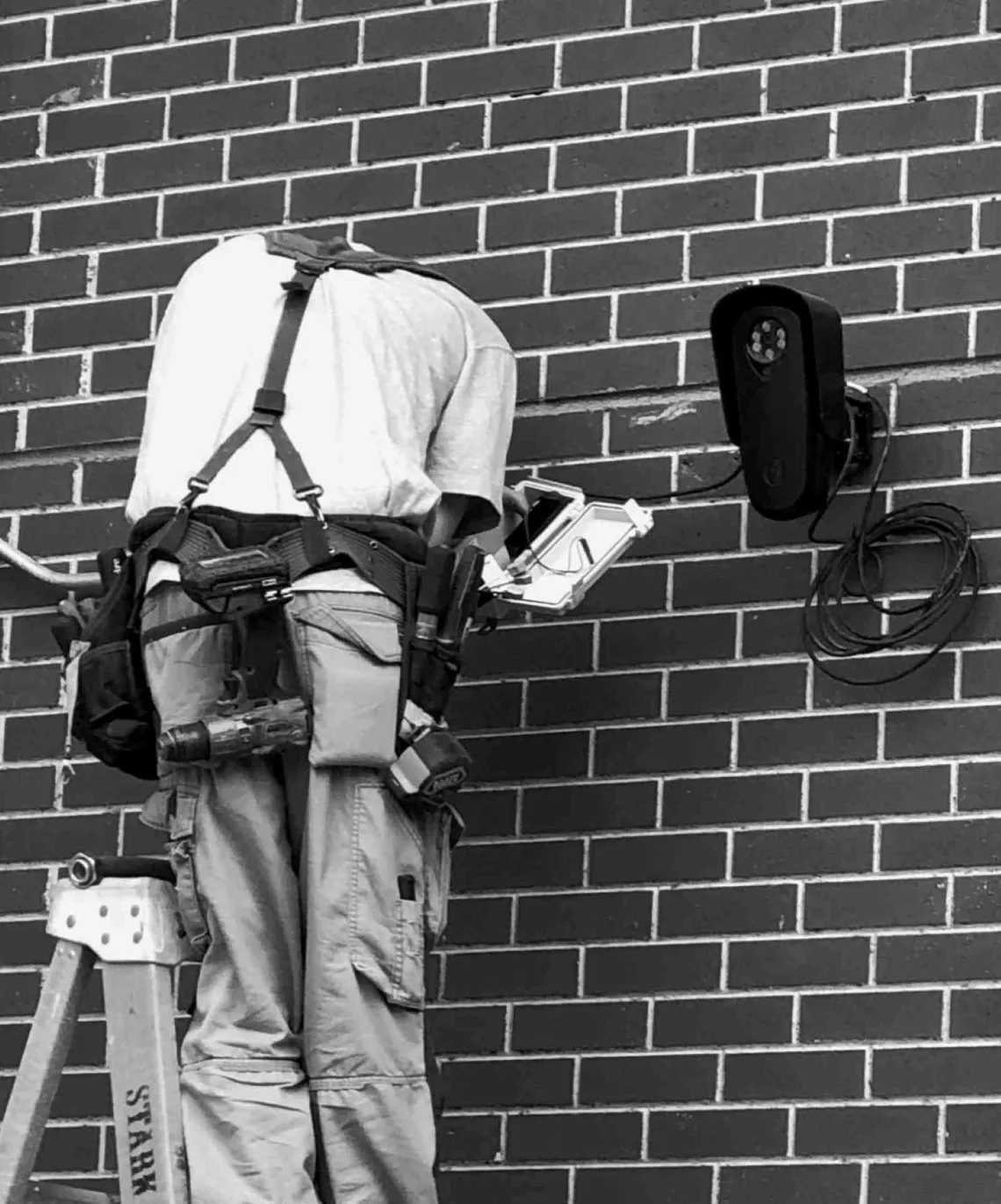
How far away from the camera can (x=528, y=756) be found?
20.7 feet

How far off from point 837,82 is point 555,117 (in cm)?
66

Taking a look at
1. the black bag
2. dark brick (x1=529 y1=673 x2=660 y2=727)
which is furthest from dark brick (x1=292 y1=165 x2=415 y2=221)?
the black bag

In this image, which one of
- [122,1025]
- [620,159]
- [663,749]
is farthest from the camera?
[620,159]

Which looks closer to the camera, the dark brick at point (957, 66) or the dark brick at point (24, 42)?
the dark brick at point (957, 66)

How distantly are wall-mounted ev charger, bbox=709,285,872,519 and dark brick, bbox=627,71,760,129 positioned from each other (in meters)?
0.68

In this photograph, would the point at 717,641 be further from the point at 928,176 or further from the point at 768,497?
the point at 928,176

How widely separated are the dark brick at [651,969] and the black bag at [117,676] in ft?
3.64

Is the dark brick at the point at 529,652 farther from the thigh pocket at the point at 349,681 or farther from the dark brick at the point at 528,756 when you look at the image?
the thigh pocket at the point at 349,681

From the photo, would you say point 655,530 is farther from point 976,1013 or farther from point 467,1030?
point 976,1013

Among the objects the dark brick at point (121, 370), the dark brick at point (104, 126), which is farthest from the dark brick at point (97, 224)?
the dark brick at point (121, 370)

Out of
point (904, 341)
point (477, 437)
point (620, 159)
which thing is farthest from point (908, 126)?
point (477, 437)

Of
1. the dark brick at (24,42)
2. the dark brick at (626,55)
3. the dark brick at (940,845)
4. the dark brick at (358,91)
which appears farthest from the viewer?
the dark brick at (24,42)

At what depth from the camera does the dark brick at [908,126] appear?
20.6 feet

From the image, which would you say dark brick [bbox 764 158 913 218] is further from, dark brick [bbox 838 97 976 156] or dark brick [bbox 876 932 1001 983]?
dark brick [bbox 876 932 1001 983]
